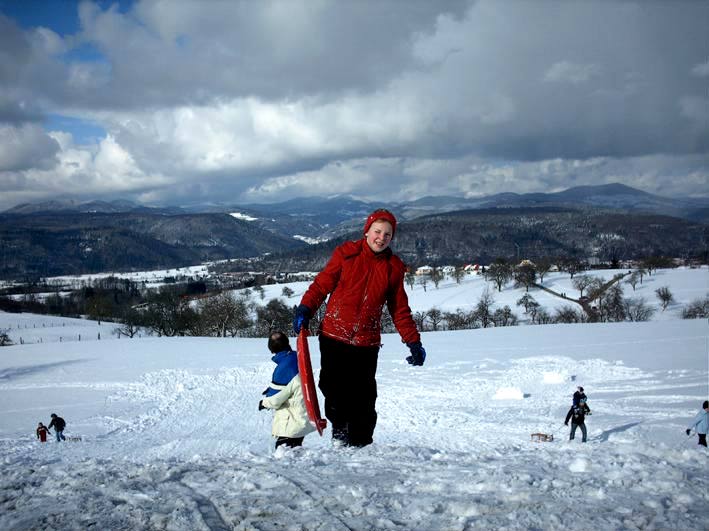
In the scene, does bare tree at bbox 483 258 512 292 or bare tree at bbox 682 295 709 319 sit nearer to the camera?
bare tree at bbox 682 295 709 319

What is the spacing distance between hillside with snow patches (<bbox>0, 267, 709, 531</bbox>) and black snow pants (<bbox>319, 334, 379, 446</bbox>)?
0.37 m

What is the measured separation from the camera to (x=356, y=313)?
5820 mm

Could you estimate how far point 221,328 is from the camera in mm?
57812

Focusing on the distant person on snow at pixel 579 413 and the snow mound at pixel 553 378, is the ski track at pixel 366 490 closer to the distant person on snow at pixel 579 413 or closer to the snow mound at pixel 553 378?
the distant person on snow at pixel 579 413

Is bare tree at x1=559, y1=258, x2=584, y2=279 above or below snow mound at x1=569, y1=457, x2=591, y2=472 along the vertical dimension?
above

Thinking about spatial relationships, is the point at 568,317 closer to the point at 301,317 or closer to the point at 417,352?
the point at 417,352

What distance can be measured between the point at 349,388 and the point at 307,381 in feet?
1.88

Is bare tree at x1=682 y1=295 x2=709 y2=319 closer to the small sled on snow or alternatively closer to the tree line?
the tree line

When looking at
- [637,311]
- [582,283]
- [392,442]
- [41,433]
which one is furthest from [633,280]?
[41,433]

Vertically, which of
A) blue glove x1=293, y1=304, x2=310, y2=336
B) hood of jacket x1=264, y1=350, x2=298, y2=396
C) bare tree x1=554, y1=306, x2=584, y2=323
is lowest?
bare tree x1=554, y1=306, x2=584, y2=323

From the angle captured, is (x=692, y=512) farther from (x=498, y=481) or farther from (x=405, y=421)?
(x=405, y=421)

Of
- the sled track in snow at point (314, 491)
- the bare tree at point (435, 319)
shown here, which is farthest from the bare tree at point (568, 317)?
the sled track in snow at point (314, 491)

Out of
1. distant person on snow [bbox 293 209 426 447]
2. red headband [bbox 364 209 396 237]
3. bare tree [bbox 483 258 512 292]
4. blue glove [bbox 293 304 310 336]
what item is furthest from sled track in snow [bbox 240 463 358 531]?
bare tree [bbox 483 258 512 292]

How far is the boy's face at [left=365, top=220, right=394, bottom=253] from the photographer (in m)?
5.65
